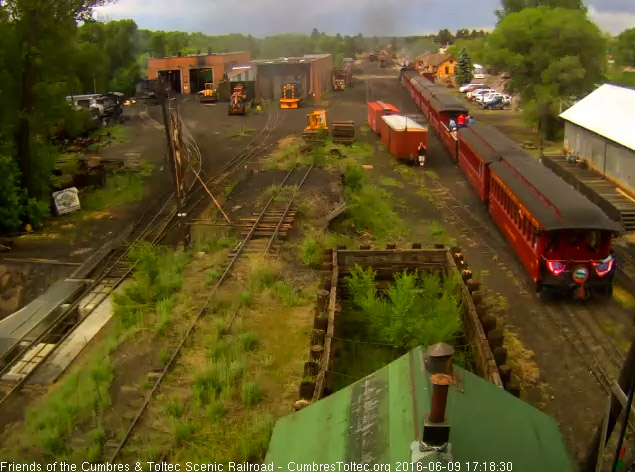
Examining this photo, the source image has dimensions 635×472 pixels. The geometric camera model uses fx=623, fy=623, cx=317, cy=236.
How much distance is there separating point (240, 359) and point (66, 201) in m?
15.0

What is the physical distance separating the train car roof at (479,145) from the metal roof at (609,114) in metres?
5.24

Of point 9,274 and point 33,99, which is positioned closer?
point 9,274

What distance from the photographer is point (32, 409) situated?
423 inches

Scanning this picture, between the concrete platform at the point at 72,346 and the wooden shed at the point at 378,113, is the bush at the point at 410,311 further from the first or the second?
the wooden shed at the point at 378,113

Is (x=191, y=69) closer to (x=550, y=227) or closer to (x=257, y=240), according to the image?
(x=257, y=240)

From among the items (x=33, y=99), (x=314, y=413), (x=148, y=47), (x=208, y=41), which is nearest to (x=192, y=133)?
(x=33, y=99)

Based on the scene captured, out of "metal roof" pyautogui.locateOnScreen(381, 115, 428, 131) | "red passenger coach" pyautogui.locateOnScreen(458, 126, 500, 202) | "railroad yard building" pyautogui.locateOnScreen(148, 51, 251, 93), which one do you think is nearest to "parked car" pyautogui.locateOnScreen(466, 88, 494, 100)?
"railroad yard building" pyautogui.locateOnScreen(148, 51, 251, 93)

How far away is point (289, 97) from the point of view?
50656mm

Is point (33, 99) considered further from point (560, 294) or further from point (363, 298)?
point (560, 294)

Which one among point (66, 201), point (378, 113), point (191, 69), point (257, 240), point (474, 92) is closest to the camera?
point (257, 240)

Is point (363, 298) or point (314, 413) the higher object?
point (314, 413)

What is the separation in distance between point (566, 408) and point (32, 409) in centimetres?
929
